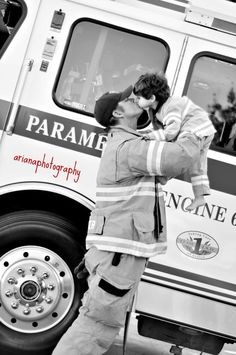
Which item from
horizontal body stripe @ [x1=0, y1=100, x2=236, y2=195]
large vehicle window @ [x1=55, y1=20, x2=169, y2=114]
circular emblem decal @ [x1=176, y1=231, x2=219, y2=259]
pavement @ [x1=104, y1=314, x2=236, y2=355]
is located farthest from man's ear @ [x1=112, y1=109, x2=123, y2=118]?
pavement @ [x1=104, y1=314, x2=236, y2=355]

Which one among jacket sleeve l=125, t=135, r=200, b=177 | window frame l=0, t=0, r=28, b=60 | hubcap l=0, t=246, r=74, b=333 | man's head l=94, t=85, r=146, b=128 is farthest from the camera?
window frame l=0, t=0, r=28, b=60

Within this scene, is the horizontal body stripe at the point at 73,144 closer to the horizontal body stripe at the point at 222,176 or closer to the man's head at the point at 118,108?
the horizontal body stripe at the point at 222,176

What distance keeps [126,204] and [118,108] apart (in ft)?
1.93

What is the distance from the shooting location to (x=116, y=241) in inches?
173

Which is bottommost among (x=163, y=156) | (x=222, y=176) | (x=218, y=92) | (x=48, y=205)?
(x=48, y=205)

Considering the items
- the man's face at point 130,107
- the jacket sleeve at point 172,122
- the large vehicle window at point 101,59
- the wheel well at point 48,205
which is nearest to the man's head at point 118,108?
the man's face at point 130,107

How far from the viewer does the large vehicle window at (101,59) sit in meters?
5.62

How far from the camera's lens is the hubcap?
5441 mm

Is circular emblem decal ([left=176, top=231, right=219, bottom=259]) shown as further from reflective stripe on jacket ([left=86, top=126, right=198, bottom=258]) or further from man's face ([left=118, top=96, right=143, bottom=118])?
man's face ([left=118, top=96, right=143, bottom=118])

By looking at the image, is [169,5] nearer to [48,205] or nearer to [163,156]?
[48,205]

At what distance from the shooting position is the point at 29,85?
556cm

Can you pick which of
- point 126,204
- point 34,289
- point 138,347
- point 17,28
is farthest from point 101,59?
point 138,347

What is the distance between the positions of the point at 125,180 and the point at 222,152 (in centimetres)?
136

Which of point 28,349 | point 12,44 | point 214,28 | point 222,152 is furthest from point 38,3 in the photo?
point 28,349
